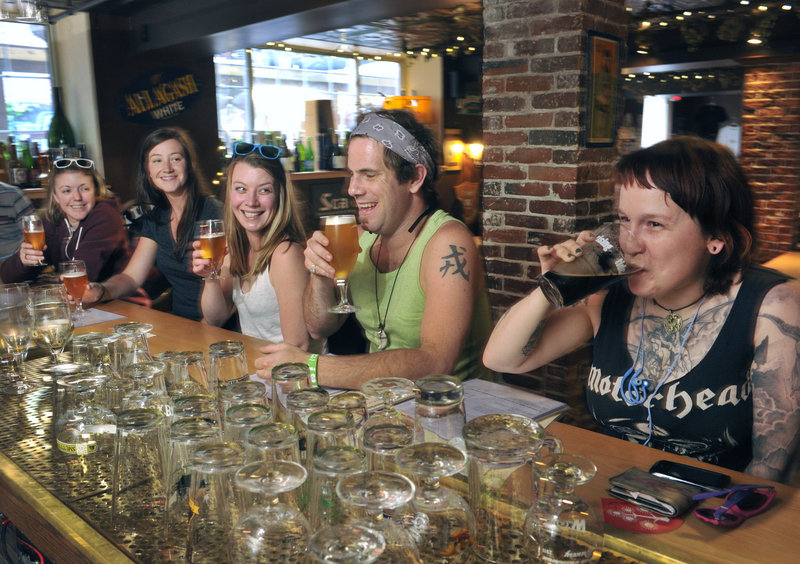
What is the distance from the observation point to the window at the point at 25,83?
4949mm

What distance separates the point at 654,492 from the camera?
0.89m

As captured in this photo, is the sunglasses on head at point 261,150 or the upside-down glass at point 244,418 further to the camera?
the sunglasses on head at point 261,150

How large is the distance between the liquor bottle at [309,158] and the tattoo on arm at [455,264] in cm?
414

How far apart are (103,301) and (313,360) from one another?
1.45 m

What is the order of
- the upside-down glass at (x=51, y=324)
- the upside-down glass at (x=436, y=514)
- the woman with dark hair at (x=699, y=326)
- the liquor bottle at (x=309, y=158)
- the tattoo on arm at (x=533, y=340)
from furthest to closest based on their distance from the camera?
the liquor bottle at (x=309, y=158) → the tattoo on arm at (x=533, y=340) → the upside-down glass at (x=51, y=324) → the woman with dark hair at (x=699, y=326) → the upside-down glass at (x=436, y=514)

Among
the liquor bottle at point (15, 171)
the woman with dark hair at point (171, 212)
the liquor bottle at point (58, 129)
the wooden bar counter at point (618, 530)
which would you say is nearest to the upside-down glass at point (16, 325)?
the wooden bar counter at point (618, 530)

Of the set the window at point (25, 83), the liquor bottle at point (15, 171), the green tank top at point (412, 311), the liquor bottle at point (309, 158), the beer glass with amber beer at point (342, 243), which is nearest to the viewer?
the beer glass with amber beer at point (342, 243)

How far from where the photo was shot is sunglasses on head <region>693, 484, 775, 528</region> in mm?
845

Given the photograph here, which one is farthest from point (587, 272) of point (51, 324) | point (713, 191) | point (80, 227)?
point (80, 227)

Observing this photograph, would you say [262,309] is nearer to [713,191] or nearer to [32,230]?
[32,230]

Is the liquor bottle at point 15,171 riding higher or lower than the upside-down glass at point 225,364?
higher

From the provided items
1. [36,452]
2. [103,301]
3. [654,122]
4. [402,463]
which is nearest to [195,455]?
[402,463]

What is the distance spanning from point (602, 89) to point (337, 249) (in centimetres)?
165

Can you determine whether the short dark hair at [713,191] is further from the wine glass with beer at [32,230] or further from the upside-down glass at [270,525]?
the wine glass with beer at [32,230]
